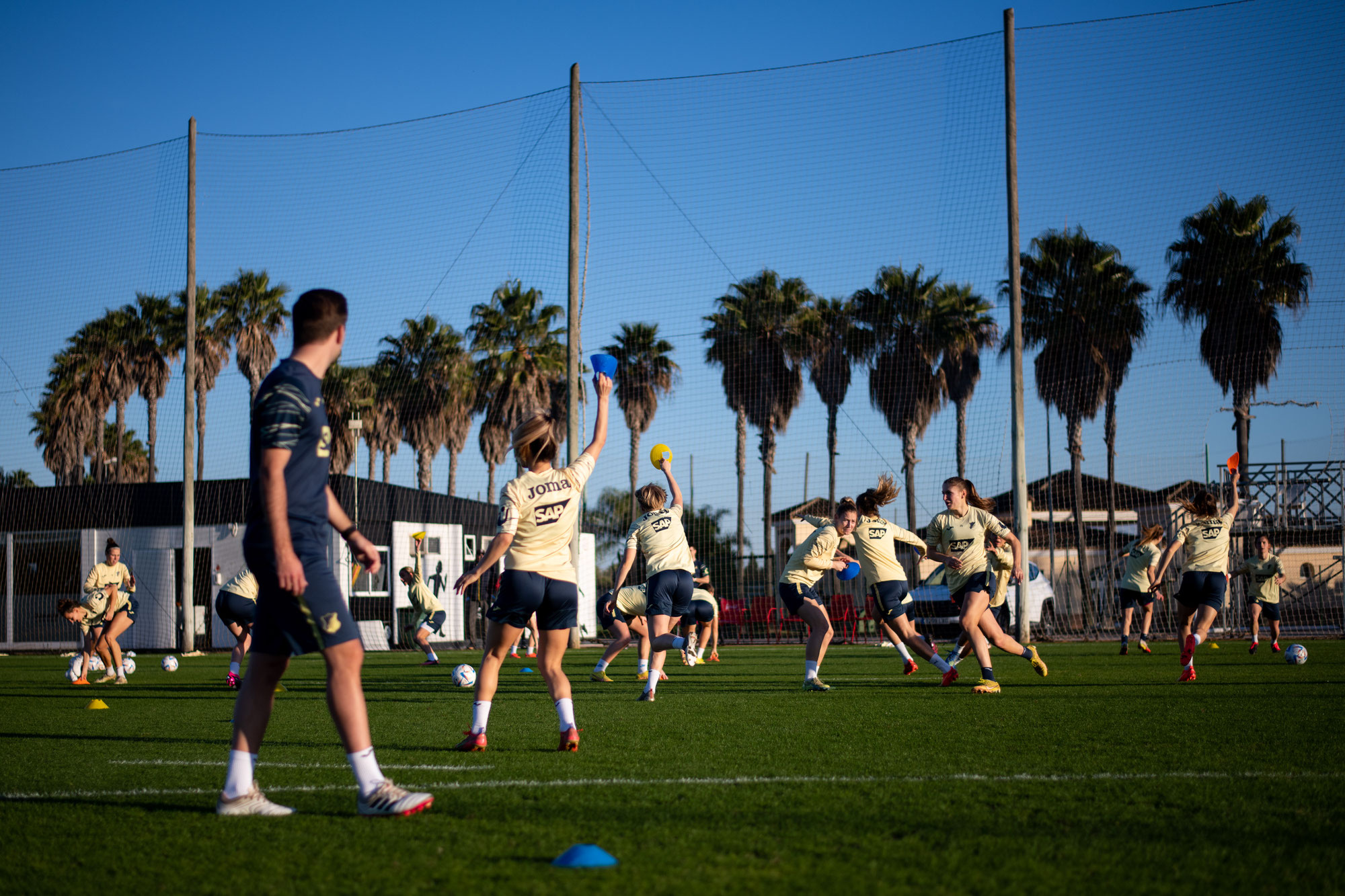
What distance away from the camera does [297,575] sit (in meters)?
3.77

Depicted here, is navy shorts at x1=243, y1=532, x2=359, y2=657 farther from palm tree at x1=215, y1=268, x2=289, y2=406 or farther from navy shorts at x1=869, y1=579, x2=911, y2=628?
palm tree at x1=215, y1=268, x2=289, y2=406

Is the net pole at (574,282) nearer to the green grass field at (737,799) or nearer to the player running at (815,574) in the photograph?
the player running at (815,574)

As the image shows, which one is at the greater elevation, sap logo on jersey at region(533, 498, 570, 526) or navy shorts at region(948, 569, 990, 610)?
sap logo on jersey at region(533, 498, 570, 526)

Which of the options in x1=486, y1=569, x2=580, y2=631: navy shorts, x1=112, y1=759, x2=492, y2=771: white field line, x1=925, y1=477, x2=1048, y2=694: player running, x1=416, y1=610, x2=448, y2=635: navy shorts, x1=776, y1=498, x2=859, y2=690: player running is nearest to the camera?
x1=112, y1=759, x2=492, y2=771: white field line

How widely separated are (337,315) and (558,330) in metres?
36.4

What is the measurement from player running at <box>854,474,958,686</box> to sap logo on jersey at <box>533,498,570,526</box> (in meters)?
5.83

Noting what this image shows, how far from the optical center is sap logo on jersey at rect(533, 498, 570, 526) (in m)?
5.91

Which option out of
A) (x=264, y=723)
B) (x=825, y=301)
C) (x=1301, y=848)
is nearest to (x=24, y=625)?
(x=825, y=301)

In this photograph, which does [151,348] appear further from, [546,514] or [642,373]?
[546,514]

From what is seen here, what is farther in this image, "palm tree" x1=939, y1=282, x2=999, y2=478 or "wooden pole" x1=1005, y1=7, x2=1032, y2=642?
"palm tree" x1=939, y1=282, x2=999, y2=478

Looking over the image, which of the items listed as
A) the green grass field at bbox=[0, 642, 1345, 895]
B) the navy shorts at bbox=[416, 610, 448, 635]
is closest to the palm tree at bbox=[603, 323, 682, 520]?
the navy shorts at bbox=[416, 610, 448, 635]

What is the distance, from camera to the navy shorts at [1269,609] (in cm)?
1738

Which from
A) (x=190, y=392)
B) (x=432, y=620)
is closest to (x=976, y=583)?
(x=432, y=620)

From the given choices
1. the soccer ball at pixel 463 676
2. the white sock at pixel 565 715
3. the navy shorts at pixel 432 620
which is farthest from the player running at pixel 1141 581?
the white sock at pixel 565 715
